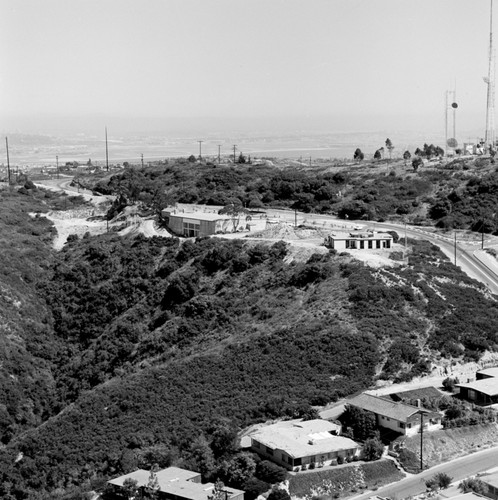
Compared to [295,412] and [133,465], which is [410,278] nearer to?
[295,412]

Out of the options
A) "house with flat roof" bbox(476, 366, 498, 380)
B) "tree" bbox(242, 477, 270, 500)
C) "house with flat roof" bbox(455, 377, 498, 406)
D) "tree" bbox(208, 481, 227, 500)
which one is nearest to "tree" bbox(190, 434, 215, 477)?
"tree" bbox(242, 477, 270, 500)

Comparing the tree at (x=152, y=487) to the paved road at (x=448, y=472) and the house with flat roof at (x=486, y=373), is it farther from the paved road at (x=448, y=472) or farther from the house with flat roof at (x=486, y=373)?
the house with flat roof at (x=486, y=373)

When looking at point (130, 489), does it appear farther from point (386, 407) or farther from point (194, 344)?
point (194, 344)

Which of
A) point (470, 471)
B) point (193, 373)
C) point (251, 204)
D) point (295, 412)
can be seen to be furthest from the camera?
point (251, 204)

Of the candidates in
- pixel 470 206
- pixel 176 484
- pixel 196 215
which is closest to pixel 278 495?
pixel 176 484

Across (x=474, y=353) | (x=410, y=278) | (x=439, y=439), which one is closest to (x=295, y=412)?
(x=439, y=439)

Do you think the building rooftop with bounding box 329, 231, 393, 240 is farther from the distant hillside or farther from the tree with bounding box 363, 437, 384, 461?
the tree with bounding box 363, 437, 384, 461
